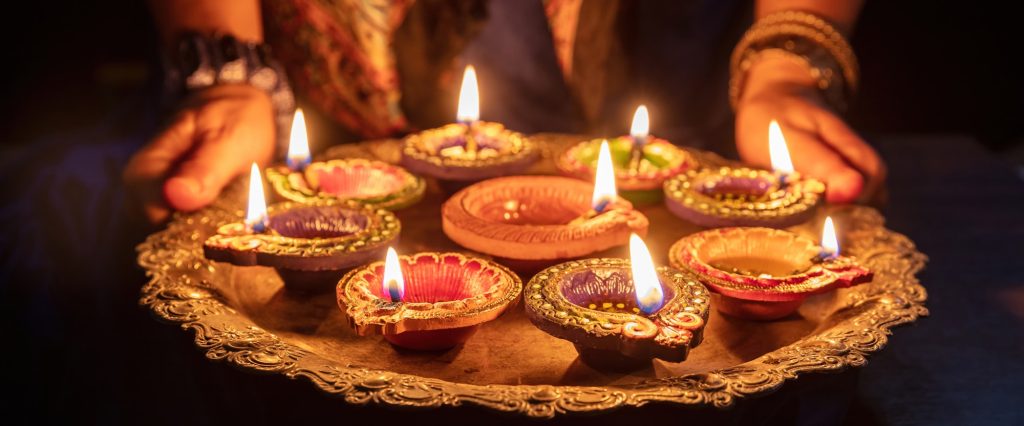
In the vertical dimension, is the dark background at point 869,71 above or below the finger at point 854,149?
below

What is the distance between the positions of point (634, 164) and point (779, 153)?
0.27 m

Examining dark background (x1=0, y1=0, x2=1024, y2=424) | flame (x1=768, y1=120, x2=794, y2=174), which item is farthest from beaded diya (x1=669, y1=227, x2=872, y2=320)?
dark background (x1=0, y1=0, x2=1024, y2=424)

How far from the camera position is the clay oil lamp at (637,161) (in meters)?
1.89

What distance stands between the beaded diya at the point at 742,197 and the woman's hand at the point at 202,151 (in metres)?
A: 0.83

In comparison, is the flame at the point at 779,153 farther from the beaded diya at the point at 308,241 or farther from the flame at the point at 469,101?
the beaded diya at the point at 308,241

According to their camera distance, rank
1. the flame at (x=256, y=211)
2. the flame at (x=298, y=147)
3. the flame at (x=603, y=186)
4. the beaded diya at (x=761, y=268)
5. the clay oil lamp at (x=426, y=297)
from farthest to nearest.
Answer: the flame at (x=298, y=147) → the flame at (x=603, y=186) → the flame at (x=256, y=211) → the beaded diya at (x=761, y=268) → the clay oil lamp at (x=426, y=297)

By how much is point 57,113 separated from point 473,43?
2.04 meters

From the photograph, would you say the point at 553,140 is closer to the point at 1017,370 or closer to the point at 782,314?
the point at 782,314

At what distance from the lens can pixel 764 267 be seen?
157cm

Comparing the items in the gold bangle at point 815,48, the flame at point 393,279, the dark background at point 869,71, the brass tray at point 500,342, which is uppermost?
the gold bangle at point 815,48

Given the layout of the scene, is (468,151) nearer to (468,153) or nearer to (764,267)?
(468,153)

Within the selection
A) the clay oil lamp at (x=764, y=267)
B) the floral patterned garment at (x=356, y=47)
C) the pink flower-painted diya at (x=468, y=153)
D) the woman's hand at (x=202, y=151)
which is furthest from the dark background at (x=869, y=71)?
the clay oil lamp at (x=764, y=267)

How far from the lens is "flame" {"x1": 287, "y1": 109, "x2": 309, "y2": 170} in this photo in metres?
1.88

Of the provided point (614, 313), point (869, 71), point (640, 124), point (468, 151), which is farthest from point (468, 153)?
point (869, 71)
